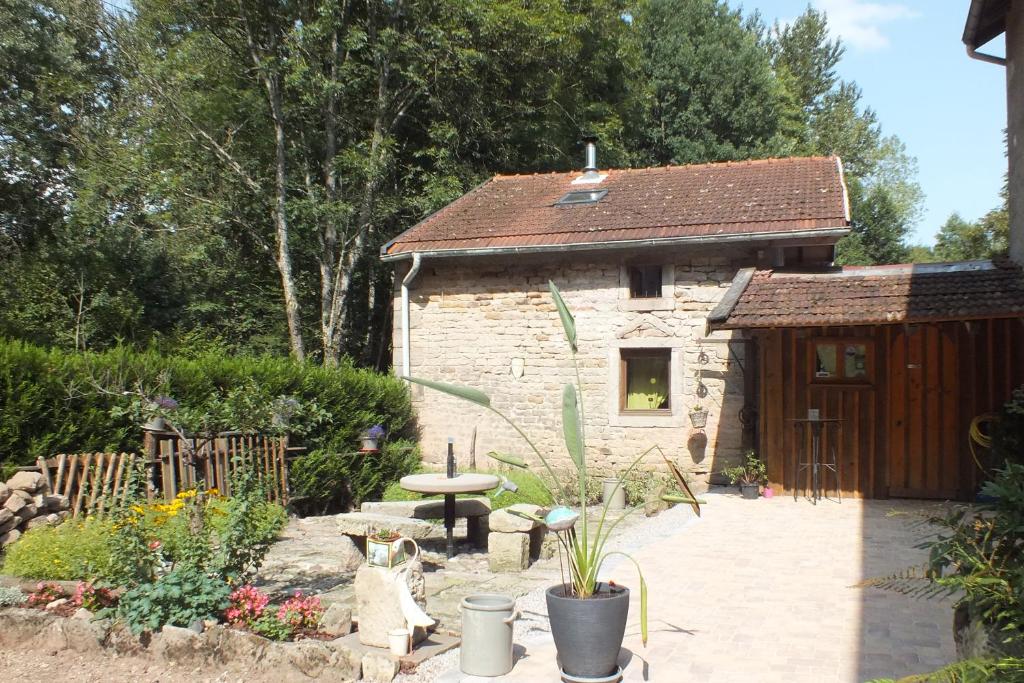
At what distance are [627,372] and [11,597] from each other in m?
8.57

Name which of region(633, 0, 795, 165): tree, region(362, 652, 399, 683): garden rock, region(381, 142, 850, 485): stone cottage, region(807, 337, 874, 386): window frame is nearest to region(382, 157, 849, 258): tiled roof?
region(381, 142, 850, 485): stone cottage

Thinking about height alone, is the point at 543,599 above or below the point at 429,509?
below

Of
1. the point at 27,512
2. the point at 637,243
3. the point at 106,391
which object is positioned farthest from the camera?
the point at 637,243

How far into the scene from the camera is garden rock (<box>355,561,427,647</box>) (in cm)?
514

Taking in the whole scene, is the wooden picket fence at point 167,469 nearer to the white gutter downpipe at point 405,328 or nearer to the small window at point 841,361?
the white gutter downpipe at point 405,328

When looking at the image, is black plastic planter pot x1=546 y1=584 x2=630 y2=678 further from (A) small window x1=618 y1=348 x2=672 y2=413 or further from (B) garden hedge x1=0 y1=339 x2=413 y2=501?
Answer: (A) small window x1=618 y1=348 x2=672 y2=413

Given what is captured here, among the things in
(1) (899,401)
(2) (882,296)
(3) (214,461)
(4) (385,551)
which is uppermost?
(2) (882,296)

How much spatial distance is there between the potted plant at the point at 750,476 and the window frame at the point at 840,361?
1.26m

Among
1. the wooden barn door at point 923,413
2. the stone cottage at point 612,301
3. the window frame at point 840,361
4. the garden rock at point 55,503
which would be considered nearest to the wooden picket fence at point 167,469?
the garden rock at point 55,503

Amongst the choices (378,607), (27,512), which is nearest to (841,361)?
(378,607)

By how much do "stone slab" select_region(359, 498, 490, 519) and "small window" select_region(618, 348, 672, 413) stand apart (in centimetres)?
422

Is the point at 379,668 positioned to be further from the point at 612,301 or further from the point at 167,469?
the point at 612,301

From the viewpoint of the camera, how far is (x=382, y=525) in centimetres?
762

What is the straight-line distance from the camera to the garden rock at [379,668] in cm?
477
